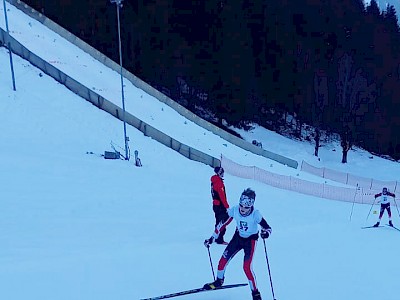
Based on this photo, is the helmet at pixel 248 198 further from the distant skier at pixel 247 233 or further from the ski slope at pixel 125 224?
the ski slope at pixel 125 224

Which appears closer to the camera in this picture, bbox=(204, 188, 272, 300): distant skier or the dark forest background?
bbox=(204, 188, 272, 300): distant skier

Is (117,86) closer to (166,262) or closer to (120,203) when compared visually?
(120,203)

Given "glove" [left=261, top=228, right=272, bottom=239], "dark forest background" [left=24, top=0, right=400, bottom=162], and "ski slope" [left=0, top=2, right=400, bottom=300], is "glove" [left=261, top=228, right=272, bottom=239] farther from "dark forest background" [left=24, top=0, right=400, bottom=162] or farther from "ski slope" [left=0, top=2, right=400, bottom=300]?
"dark forest background" [left=24, top=0, right=400, bottom=162]

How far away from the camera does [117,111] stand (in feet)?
76.3

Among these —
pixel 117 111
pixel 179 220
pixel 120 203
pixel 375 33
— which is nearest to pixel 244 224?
pixel 179 220

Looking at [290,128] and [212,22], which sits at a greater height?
[212,22]

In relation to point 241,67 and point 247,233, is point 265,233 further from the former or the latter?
point 241,67

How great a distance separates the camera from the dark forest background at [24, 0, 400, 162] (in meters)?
39.8

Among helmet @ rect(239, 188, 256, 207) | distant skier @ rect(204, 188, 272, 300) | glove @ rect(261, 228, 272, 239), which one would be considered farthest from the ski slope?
helmet @ rect(239, 188, 256, 207)

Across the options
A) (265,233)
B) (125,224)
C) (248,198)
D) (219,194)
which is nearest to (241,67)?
(125,224)

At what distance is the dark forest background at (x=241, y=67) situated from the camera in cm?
3975

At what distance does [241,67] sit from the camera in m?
39.8

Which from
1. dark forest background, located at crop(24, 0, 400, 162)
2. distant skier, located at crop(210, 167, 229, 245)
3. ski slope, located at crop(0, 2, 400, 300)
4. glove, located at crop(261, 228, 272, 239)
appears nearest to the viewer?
glove, located at crop(261, 228, 272, 239)

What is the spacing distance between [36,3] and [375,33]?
36633 mm
